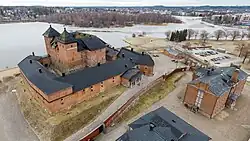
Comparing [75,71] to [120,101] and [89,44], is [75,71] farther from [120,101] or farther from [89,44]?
[120,101]

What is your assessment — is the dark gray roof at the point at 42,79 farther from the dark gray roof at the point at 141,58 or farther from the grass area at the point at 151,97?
the dark gray roof at the point at 141,58

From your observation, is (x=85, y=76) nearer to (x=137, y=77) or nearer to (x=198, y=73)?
(x=137, y=77)

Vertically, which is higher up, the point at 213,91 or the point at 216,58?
the point at 213,91

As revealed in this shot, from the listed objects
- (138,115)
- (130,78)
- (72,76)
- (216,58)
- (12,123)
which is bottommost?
(12,123)

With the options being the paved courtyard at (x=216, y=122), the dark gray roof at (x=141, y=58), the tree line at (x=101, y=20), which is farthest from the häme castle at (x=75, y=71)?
the tree line at (x=101, y=20)

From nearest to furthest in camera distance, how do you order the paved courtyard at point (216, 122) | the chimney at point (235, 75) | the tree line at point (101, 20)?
the paved courtyard at point (216, 122) → the chimney at point (235, 75) → the tree line at point (101, 20)

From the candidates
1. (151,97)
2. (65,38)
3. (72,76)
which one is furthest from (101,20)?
(151,97)

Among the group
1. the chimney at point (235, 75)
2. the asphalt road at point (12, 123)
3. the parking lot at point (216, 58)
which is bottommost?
the asphalt road at point (12, 123)
